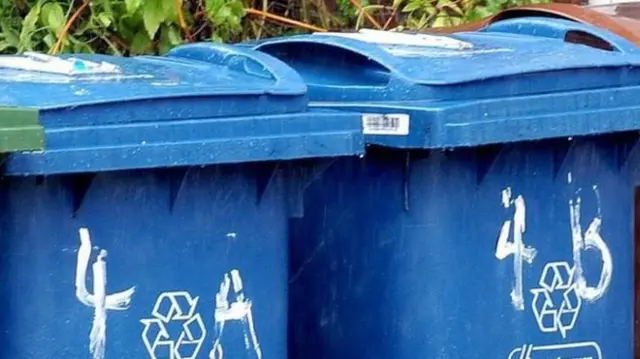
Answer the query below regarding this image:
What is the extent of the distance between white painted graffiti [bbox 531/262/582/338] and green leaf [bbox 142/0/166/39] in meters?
2.11

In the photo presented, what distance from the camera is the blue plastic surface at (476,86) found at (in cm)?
335

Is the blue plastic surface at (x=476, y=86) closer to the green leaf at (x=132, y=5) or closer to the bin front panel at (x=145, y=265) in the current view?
the bin front panel at (x=145, y=265)

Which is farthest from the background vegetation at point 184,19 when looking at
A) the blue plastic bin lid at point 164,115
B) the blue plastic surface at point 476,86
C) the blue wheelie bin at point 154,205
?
the blue wheelie bin at point 154,205

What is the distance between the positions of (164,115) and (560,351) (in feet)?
4.02

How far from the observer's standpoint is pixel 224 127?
3139 mm

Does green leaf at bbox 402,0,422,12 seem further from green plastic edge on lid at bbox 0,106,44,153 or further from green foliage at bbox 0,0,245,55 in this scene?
green plastic edge on lid at bbox 0,106,44,153

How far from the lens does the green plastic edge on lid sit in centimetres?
278

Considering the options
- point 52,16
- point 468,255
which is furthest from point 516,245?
point 52,16

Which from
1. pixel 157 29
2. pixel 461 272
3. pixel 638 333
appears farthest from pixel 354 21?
pixel 461 272

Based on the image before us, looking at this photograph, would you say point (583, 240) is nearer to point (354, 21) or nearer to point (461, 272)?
point (461, 272)

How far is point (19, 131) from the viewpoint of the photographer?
2789 millimetres

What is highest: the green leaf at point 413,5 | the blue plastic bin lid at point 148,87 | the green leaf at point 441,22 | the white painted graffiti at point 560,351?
the green leaf at point 413,5

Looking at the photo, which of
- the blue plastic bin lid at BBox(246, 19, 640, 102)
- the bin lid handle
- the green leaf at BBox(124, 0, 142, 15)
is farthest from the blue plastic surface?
the green leaf at BBox(124, 0, 142, 15)

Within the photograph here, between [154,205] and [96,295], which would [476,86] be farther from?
[96,295]
